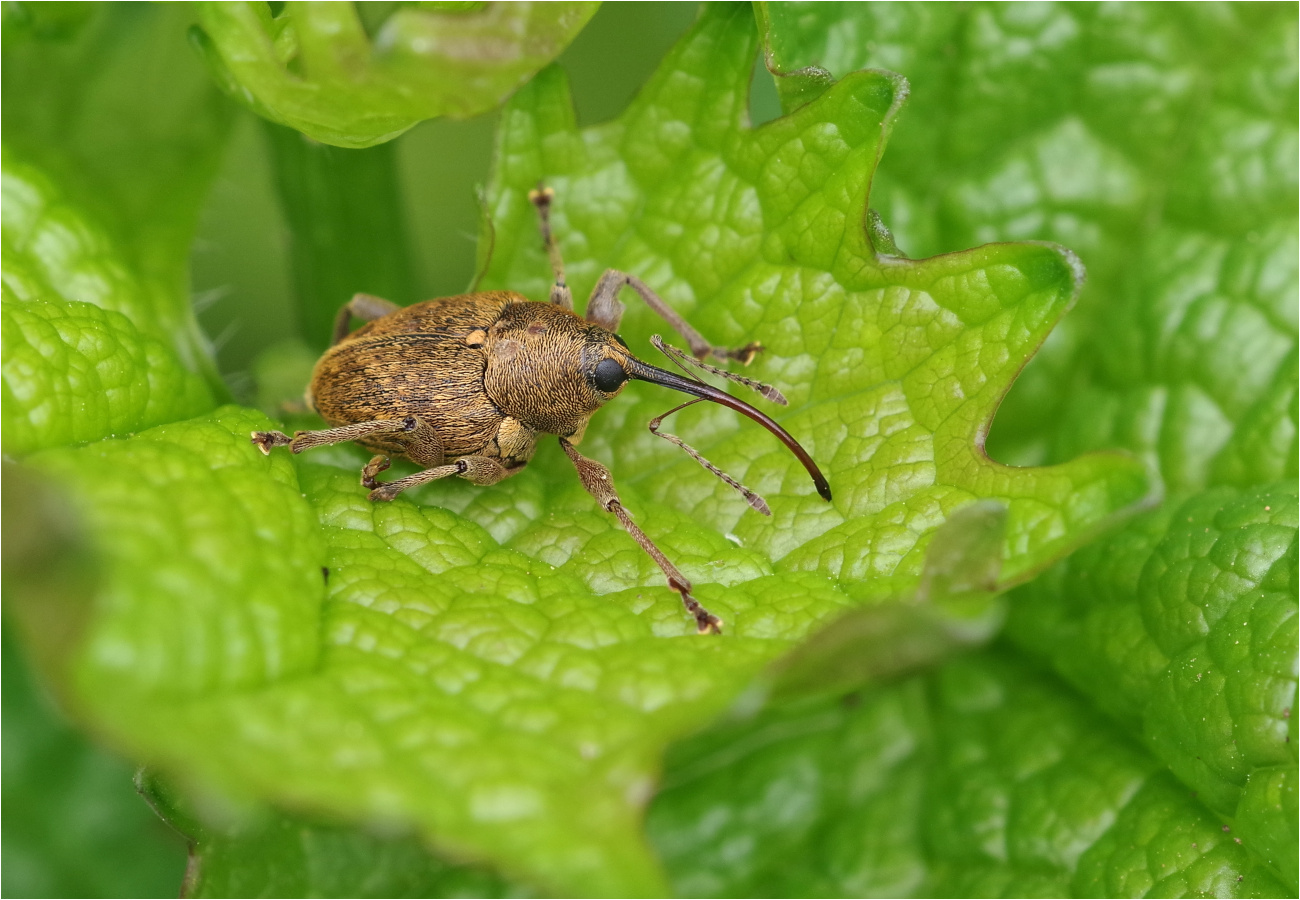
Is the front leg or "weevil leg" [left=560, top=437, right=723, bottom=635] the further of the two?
the front leg

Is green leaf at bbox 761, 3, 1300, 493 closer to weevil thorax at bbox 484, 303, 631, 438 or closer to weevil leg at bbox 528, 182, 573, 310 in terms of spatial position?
weevil leg at bbox 528, 182, 573, 310

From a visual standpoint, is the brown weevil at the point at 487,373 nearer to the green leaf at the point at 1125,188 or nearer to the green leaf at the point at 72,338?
the green leaf at the point at 72,338

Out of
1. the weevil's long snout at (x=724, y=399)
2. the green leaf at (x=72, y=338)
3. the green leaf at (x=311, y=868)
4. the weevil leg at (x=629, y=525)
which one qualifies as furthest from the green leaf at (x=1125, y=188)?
the green leaf at (x=311, y=868)

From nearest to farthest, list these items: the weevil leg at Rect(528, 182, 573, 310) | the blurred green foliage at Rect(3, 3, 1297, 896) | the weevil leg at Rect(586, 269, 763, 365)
Result: the blurred green foliage at Rect(3, 3, 1297, 896) < the weevil leg at Rect(586, 269, 763, 365) < the weevil leg at Rect(528, 182, 573, 310)

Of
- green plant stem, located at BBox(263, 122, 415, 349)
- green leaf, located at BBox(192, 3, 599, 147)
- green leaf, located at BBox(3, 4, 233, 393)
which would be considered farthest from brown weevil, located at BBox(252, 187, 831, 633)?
green leaf, located at BBox(192, 3, 599, 147)

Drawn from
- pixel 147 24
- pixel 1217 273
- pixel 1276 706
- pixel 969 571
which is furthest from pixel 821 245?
pixel 147 24

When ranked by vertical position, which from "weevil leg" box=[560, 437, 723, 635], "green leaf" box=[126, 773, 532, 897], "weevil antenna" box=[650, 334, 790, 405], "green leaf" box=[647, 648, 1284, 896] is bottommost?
"green leaf" box=[647, 648, 1284, 896]

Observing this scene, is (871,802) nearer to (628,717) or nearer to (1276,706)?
(1276,706)
